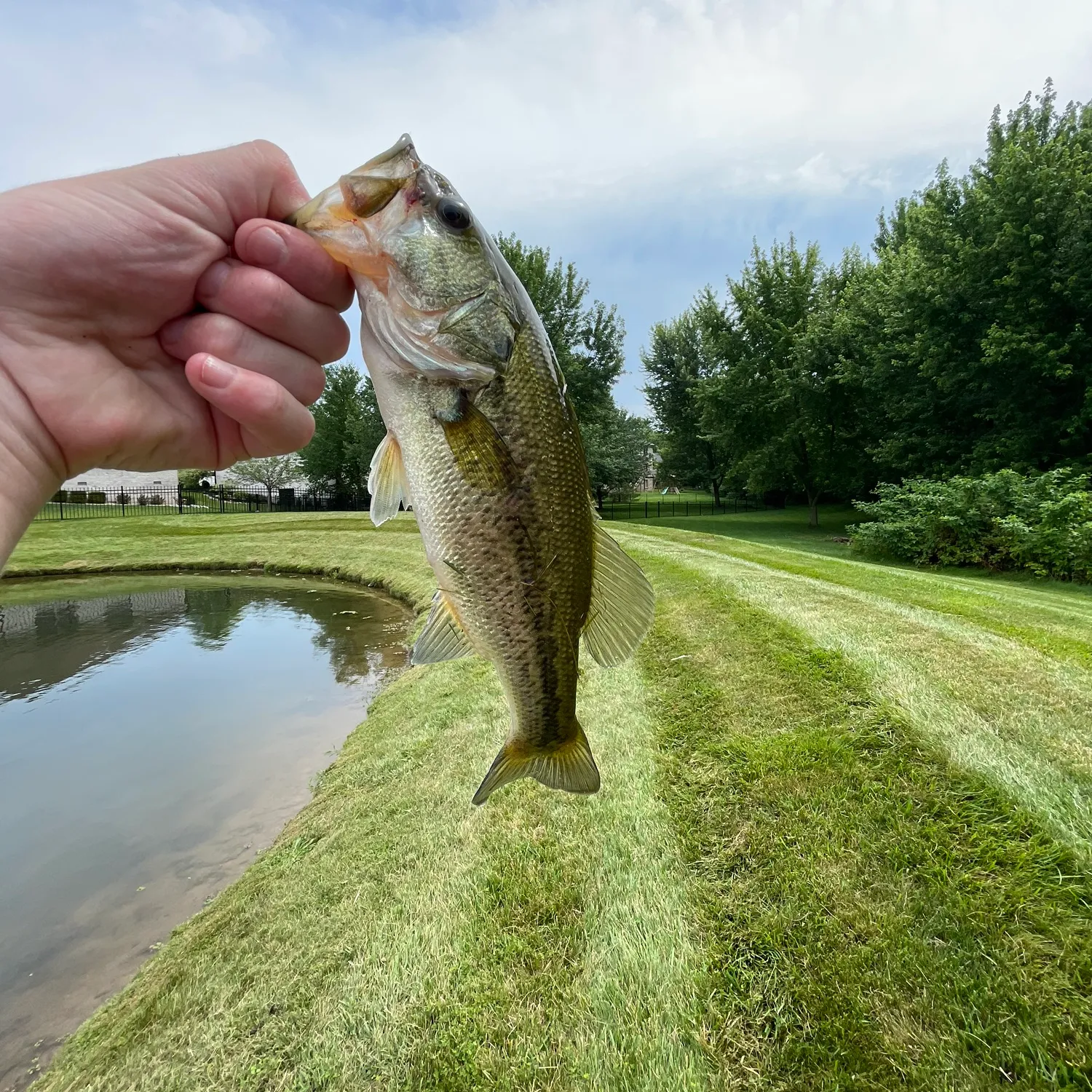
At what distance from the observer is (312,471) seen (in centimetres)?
3956

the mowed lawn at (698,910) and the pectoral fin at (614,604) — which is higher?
the pectoral fin at (614,604)

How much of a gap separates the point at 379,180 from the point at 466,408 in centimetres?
54

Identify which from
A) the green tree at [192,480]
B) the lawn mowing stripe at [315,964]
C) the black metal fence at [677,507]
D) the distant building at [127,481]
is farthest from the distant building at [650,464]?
the lawn mowing stripe at [315,964]

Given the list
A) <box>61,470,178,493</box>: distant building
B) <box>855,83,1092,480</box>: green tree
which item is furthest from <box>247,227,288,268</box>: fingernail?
<box>61,470,178,493</box>: distant building

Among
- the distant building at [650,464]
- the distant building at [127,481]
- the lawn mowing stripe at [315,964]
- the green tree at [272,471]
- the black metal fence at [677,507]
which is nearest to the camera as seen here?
the lawn mowing stripe at [315,964]

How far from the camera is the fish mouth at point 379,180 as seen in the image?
58.2 inches

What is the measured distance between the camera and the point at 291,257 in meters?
1.66

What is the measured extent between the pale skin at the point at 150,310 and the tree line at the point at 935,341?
22.4 metres

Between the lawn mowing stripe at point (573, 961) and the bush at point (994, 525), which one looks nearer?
the lawn mowing stripe at point (573, 961)

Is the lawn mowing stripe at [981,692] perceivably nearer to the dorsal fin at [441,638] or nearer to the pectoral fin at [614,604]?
the pectoral fin at [614,604]

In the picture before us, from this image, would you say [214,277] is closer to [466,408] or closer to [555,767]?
[466,408]

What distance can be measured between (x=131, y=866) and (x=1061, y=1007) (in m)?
5.88

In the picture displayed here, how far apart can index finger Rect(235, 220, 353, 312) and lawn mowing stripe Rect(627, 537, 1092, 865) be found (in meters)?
3.90

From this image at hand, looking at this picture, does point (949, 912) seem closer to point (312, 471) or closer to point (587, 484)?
point (587, 484)
